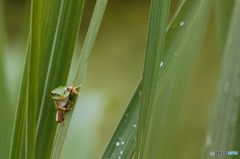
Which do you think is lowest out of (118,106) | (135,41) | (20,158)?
(118,106)

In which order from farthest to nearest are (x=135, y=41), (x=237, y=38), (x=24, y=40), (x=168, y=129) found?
(x=135, y=41) < (x=24, y=40) < (x=168, y=129) < (x=237, y=38)

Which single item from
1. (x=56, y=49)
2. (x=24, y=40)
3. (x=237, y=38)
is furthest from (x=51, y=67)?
(x=24, y=40)

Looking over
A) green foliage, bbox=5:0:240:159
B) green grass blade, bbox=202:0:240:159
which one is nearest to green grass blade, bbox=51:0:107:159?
green foliage, bbox=5:0:240:159

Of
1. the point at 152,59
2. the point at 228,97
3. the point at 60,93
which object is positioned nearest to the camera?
the point at 228,97

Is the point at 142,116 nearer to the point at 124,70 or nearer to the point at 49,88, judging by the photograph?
the point at 49,88

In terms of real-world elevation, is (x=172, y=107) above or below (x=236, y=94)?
below

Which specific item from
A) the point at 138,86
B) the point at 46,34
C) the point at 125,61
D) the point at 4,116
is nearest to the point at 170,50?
the point at 138,86

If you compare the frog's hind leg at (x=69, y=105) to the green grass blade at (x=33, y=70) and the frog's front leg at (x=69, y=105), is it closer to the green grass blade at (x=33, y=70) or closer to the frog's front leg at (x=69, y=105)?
the frog's front leg at (x=69, y=105)

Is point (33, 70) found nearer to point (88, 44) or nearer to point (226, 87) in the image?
point (88, 44)
